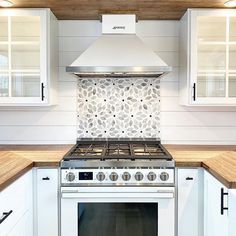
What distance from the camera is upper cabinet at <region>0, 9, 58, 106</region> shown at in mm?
2635

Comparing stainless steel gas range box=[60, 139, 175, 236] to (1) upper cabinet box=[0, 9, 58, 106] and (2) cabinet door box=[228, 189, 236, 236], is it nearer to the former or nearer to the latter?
(2) cabinet door box=[228, 189, 236, 236]

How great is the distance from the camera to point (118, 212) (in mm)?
2305

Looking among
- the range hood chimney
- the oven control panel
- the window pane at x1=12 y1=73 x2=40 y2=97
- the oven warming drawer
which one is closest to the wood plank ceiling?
the range hood chimney

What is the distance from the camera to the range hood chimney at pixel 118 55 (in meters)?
2.49

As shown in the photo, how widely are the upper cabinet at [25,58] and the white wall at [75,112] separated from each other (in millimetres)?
351

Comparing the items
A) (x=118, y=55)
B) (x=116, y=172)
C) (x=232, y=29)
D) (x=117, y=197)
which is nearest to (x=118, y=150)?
(x=116, y=172)

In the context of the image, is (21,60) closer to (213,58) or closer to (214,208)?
(213,58)

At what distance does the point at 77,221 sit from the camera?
2307mm

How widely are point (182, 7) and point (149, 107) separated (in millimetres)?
920

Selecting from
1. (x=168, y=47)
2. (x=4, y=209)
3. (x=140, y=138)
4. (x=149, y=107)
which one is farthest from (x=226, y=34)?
(x=4, y=209)

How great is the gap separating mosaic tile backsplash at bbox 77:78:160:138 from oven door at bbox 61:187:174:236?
851mm

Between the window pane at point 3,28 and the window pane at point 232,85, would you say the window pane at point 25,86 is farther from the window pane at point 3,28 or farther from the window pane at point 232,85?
the window pane at point 232,85

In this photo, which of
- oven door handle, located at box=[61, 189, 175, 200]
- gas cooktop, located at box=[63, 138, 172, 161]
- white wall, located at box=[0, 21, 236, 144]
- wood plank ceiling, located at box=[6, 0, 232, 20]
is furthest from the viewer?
white wall, located at box=[0, 21, 236, 144]

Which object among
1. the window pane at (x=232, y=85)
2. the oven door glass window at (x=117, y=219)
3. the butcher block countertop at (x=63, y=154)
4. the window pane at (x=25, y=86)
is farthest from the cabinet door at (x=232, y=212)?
the window pane at (x=25, y=86)
